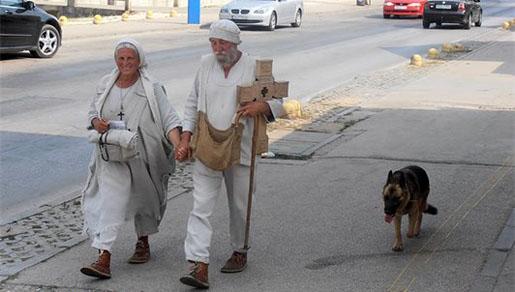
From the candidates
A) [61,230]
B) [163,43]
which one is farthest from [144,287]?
[163,43]

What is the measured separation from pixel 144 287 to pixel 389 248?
206 centimetres

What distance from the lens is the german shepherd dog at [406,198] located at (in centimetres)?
652

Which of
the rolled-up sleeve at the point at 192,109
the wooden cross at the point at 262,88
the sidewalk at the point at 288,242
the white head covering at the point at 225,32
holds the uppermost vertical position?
the white head covering at the point at 225,32

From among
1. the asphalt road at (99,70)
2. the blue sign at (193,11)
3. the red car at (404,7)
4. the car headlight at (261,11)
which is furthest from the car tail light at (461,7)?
the blue sign at (193,11)

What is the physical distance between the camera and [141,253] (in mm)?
6512

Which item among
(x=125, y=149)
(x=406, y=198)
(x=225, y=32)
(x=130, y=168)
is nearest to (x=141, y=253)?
(x=130, y=168)

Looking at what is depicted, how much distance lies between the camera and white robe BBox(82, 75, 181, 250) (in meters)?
6.17

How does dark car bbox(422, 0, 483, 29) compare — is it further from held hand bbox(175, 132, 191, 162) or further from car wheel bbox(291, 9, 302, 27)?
held hand bbox(175, 132, 191, 162)

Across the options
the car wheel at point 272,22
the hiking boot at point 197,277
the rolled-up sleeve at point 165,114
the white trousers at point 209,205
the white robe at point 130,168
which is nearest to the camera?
the hiking boot at point 197,277

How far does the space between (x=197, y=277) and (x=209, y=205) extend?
0.53 metres

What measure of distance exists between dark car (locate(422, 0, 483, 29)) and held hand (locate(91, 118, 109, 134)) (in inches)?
1155

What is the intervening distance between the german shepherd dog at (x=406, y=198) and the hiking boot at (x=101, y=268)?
204 centimetres

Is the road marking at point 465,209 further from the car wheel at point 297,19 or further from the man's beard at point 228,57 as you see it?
the car wheel at point 297,19

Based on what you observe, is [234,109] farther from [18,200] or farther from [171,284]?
[18,200]
